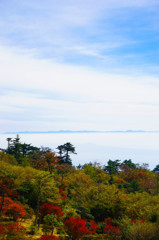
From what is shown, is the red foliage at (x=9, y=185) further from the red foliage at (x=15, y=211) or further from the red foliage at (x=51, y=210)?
the red foliage at (x=51, y=210)

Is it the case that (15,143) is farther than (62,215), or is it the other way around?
(15,143)

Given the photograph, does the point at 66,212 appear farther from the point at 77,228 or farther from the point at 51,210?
the point at 77,228

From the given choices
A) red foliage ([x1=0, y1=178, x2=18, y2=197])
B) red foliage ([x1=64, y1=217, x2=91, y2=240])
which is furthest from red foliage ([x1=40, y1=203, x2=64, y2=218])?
red foliage ([x1=0, y1=178, x2=18, y2=197])

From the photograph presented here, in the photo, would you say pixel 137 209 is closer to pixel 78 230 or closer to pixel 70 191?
pixel 78 230

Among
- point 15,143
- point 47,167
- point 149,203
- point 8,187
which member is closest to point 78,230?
point 149,203

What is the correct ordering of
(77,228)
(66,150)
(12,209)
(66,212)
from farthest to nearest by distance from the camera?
(66,150) < (66,212) < (12,209) < (77,228)

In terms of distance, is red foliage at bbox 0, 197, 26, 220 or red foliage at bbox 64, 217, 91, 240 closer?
red foliage at bbox 64, 217, 91, 240

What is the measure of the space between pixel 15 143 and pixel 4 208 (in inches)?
1816

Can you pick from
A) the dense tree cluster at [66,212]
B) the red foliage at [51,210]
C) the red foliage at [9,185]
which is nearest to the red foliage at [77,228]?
the dense tree cluster at [66,212]

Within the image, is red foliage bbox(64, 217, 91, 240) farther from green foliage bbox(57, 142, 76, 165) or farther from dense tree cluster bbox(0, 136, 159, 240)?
green foliage bbox(57, 142, 76, 165)

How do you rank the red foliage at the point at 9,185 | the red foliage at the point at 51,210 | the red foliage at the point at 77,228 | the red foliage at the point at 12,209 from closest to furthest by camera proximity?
the red foliage at the point at 77,228, the red foliage at the point at 12,209, the red foliage at the point at 51,210, the red foliage at the point at 9,185

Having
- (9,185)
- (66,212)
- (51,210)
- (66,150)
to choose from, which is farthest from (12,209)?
(66,150)

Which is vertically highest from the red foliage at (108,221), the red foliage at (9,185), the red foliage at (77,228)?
the red foliage at (9,185)

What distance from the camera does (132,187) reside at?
62.6 m
